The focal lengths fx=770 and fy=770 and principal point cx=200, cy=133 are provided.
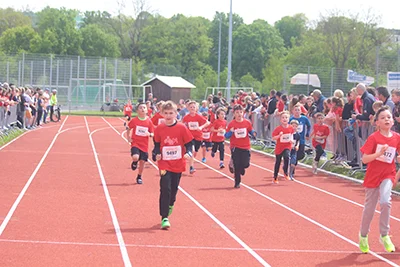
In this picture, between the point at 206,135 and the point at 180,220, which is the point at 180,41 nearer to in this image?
the point at 206,135

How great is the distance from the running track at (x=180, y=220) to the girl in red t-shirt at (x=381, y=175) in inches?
11.6

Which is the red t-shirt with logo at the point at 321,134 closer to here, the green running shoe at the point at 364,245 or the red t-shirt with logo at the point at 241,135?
the red t-shirt with logo at the point at 241,135

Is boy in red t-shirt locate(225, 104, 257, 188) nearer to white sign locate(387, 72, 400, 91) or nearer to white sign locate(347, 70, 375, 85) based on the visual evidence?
white sign locate(387, 72, 400, 91)

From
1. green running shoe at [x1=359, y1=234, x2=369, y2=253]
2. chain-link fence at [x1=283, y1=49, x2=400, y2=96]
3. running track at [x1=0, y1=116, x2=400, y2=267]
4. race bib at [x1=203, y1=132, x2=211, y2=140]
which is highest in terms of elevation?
chain-link fence at [x1=283, y1=49, x2=400, y2=96]

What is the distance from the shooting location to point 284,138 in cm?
1670

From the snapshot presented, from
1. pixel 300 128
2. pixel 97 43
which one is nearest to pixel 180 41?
pixel 97 43

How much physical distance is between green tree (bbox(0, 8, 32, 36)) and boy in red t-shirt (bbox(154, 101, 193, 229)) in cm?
10440

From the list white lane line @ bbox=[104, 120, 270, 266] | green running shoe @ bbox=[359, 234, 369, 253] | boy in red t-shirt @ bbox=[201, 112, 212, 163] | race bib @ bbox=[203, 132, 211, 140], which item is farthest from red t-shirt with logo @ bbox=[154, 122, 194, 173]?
race bib @ bbox=[203, 132, 211, 140]

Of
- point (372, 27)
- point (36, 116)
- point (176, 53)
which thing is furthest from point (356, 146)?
point (176, 53)

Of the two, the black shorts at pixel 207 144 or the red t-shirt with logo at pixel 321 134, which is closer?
the red t-shirt with logo at pixel 321 134

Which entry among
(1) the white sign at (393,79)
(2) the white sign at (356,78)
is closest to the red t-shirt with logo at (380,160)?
(1) the white sign at (393,79)

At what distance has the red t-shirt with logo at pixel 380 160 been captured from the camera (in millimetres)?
9086

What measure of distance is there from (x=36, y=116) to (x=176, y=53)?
58.5 m

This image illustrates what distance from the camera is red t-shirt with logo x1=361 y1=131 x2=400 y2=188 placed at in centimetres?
909
